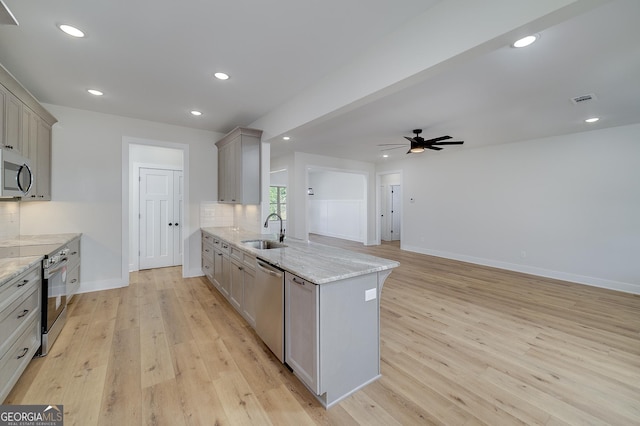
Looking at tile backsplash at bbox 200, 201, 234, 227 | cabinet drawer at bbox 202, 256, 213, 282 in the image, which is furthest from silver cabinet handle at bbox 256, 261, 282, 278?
tile backsplash at bbox 200, 201, 234, 227

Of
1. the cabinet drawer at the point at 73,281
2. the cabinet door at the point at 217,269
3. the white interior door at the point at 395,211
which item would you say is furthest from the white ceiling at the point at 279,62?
the white interior door at the point at 395,211

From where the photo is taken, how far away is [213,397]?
1.85 metres

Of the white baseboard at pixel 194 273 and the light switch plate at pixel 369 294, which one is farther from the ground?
the light switch plate at pixel 369 294

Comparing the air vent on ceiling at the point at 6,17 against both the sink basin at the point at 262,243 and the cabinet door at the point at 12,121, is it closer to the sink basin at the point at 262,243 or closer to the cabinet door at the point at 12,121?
the cabinet door at the point at 12,121

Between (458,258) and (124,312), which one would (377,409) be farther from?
(458,258)

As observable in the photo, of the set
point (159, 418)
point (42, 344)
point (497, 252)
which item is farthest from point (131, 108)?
point (497, 252)

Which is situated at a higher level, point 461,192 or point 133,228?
point 461,192

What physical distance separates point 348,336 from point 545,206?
5.52 metres

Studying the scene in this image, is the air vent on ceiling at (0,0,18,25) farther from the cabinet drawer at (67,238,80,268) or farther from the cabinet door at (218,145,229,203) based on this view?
the cabinet door at (218,145,229,203)

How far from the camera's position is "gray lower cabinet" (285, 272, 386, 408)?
69.2 inches

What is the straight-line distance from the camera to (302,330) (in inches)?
74.4

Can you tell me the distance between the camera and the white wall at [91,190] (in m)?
3.72

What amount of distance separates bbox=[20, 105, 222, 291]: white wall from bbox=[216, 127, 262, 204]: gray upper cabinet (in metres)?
1.39

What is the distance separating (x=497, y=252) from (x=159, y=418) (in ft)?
21.4
